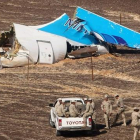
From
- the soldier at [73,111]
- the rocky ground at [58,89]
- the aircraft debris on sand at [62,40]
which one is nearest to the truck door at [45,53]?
the aircraft debris on sand at [62,40]

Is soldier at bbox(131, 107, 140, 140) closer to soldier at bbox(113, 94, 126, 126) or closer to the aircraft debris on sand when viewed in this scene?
soldier at bbox(113, 94, 126, 126)

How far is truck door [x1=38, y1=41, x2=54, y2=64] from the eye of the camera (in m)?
36.7

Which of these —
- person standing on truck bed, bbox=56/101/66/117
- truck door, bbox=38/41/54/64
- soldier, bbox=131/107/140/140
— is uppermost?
truck door, bbox=38/41/54/64

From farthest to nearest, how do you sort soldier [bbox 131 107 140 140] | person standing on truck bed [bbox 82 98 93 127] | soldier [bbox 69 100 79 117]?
1. soldier [bbox 69 100 79 117]
2. person standing on truck bed [bbox 82 98 93 127]
3. soldier [bbox 131 107 140 140]

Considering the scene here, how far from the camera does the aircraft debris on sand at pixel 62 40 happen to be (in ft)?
120

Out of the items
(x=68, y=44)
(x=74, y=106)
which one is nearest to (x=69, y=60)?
(x=68, y=44)

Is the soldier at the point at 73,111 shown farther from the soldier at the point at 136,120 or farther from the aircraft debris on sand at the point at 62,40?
the aircraft debris on sand at the point at 62,40

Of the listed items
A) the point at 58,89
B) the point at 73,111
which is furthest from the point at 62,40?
the point at 73,111

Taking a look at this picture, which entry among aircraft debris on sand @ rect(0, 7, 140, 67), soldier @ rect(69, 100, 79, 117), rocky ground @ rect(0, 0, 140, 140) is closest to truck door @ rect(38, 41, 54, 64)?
aircraft debris on sand @ rect(0, 7, 140, 67)

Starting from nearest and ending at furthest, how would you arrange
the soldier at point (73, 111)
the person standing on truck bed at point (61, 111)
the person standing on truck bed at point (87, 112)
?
the person standing on truck bed at point (87, 112) → the soldier at point (73, 111) → the person standing on truck bed at point (61, 111)

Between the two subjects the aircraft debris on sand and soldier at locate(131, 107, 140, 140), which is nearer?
soldier at locate(131, 107, 140, 140)

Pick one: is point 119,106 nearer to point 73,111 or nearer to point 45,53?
point 73,111

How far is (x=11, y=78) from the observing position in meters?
34.1

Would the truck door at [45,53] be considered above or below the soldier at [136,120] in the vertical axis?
above
